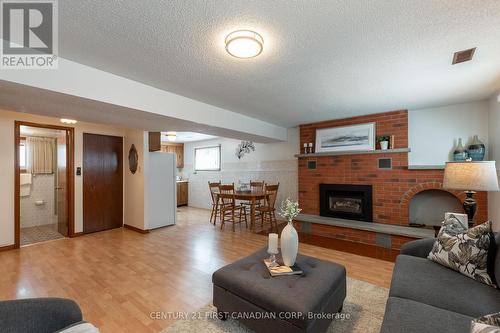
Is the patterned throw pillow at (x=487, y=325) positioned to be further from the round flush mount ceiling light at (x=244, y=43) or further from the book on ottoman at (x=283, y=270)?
the round flush mount ceiling light at (x=244, y=43)

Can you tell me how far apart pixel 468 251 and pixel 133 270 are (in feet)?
10.7

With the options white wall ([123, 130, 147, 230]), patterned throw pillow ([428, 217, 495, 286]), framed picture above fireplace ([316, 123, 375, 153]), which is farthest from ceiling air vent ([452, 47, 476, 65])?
white wall ([123, 130, 147, 230])

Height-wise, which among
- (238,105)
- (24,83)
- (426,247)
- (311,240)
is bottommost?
(311,240)

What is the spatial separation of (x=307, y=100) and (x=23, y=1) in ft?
9.22

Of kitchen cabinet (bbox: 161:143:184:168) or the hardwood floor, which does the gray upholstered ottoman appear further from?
kitchen cabinet (bbox: 161:143:184:168)

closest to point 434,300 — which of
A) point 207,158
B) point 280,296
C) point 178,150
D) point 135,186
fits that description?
point 280,296

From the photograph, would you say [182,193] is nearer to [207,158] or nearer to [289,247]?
[207,158]

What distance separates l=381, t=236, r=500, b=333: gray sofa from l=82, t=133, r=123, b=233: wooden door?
16.2ft

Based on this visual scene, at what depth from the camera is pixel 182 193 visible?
736 cm

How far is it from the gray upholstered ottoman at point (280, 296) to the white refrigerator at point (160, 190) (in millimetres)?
3236

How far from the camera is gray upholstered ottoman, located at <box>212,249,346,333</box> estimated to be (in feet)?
4.45

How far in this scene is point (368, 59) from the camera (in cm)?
196

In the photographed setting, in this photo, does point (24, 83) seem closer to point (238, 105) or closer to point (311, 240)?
point (238, 105)

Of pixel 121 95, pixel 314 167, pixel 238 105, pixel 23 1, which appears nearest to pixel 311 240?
pixel 314 167
